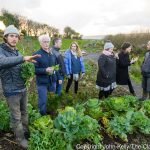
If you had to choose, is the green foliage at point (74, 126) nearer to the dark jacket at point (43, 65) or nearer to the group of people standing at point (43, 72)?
the group of people standing at point (43, 72)

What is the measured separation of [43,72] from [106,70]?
82.1 inches

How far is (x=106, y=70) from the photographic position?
27.8 ft

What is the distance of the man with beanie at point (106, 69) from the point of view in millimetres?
8406

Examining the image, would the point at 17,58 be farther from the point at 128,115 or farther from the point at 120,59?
the point at 120,59

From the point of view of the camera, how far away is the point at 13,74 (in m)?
5.37

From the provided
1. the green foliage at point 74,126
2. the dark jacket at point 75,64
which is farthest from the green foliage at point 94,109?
the dark jacket at point 75,64

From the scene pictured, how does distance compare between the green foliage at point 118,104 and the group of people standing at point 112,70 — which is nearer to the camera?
the green foliage at point 118,104

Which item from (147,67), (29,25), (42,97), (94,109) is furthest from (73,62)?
(29,25)

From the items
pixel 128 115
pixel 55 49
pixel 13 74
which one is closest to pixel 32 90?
pixel 55 49

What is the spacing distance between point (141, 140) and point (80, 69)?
366 cm

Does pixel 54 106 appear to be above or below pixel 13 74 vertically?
below

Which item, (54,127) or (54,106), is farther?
(54,106)

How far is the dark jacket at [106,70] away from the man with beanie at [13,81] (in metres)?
3.16

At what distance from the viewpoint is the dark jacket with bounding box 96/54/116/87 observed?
27.6 feet
